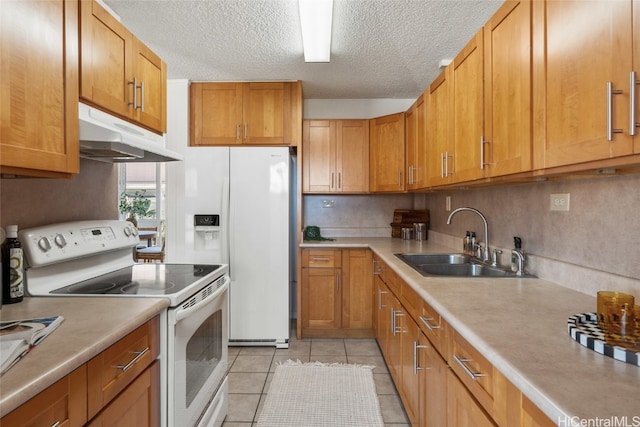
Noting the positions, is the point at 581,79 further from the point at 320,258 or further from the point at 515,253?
the point at 320,258

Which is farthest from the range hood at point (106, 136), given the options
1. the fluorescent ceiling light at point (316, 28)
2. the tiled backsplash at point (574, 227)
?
the tiled backsplash at point (574, 227)

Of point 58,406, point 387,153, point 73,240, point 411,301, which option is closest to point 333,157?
point 387,153

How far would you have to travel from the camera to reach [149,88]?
72.3 inches

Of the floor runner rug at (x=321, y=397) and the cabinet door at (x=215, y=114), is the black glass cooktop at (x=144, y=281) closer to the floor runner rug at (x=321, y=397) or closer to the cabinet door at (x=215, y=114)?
the floor runner rug at (x=321, y=397)

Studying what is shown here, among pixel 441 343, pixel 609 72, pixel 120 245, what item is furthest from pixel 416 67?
pixel 120 245

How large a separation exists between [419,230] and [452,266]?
1.29 metres

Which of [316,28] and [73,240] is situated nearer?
[73,240]

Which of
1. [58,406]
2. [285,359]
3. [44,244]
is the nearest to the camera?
[58,406]

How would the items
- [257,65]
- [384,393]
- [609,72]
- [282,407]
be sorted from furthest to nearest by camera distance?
[257,65] < [384,393] < [282,407] < [609,72]

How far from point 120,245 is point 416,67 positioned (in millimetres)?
2673

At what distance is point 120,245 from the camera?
185 cm

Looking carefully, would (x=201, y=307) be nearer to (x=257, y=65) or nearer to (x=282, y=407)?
(x=282, y=407)

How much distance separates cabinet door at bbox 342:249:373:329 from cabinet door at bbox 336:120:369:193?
742mm

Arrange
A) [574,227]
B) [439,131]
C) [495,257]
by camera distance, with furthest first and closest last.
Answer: [439,131] → [495,257] → [574,227]
